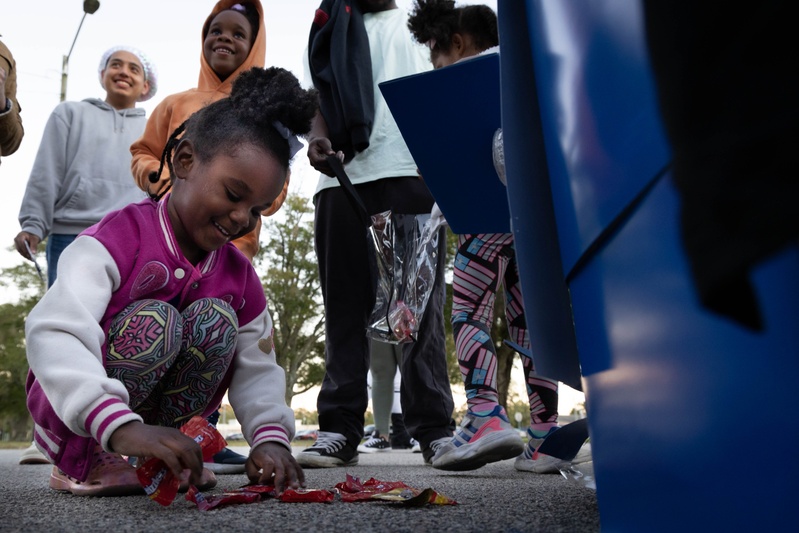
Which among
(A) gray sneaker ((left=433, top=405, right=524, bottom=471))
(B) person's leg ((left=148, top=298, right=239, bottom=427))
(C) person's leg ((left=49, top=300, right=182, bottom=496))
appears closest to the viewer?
(C) person's leg ((left=49, top=300, right=182, bottom=496))

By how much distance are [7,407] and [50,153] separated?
Result: 19.1 metres

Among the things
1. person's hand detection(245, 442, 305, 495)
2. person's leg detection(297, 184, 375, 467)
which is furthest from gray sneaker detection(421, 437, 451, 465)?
person's hand detection(245, 442, 305, 495)

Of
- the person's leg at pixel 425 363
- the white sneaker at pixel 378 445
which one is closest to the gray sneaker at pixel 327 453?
the person's leg at pixel 425 363

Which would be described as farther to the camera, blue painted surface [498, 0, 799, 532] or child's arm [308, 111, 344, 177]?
child's arm [308, 111, 344, 177]

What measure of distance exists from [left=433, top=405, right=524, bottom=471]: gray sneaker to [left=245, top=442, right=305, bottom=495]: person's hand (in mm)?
631

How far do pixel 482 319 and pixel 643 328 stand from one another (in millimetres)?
1590

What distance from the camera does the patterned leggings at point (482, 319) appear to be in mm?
2168

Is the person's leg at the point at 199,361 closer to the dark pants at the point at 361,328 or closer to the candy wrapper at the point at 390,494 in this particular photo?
the candy wrapper at the point at 390,494

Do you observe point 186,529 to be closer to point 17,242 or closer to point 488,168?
point 488,168

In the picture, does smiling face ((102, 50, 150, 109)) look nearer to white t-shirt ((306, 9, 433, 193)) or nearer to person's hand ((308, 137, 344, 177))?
white t-shirt ((306, 9, 433, 193))

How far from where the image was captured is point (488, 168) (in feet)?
4.77

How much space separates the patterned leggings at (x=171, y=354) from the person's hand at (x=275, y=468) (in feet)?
0.96

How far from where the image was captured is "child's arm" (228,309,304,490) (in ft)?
4.56

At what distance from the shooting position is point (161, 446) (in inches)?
43.0
